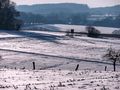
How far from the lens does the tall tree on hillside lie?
121994mm

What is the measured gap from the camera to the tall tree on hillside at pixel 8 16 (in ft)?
400

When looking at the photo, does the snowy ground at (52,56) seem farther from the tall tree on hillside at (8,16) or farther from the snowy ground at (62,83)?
the tall tree on hillside at (8,16)

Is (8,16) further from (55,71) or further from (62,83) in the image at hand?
(62,83)

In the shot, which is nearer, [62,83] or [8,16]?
[62,83]

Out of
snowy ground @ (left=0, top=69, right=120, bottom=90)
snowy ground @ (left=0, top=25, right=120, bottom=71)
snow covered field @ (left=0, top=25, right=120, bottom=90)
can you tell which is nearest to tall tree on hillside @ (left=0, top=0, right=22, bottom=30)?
snowy ground @ (left=0, top=25, right=120, bottom=71)

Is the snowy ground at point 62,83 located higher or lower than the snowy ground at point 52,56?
higher

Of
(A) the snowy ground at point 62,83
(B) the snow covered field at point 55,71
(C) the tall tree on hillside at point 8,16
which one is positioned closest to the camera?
(A) the snowy ground at point 62,83

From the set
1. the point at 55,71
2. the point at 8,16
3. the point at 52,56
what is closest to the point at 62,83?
the point at 55,71

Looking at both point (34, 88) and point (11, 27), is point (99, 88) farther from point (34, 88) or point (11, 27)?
point (11, 27)

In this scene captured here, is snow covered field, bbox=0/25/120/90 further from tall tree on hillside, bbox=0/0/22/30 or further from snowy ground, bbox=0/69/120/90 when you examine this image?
tall tree on hillside, bbox=0/0/22/30

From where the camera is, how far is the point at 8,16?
12281cm

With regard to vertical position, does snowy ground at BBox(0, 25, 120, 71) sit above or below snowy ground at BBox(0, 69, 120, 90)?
below

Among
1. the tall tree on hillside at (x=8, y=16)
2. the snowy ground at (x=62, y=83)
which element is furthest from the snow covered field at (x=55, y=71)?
the tall tree on hillside at (x=8, y=16)

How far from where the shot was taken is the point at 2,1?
12606cm
